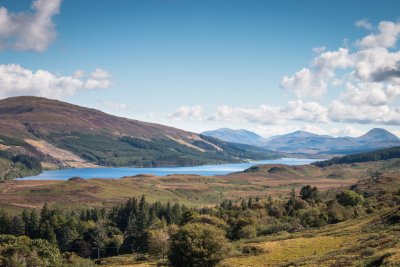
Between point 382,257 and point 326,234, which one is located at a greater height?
point 382,257

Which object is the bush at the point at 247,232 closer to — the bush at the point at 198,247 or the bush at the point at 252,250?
the bush at the point at 252,250

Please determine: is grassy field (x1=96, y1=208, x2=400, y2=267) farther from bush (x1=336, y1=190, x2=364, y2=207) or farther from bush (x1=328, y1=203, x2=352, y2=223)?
bush (x1=336, y1=190, x2=364, y2=207)

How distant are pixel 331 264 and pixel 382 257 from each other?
964 centimetres

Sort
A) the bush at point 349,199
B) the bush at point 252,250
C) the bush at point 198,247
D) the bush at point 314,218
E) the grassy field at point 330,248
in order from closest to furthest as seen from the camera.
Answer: the grassy field at point 330,248 → the bush at point 198,247 → the bush at point 252,250 → the bush at point 314,218 → the bush at point 349,199

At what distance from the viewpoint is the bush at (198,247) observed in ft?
219

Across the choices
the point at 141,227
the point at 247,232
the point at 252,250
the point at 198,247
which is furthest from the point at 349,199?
the point at 198,247

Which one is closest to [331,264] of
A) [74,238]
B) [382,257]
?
[382,257]

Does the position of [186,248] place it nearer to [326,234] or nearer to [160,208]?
[326,234]

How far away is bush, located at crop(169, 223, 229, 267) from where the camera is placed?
66812mm

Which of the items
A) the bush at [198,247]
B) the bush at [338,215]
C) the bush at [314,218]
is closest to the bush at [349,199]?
the bush at [338,215]

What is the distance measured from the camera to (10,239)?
362 ft

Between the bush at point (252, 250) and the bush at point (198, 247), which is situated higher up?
the bush at point (198, 247)

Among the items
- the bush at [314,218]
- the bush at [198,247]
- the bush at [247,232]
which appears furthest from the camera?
the bush at [314,218]

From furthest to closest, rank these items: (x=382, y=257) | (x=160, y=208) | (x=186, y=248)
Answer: (x=160, y=208)
(x=186, y=248)
(x=382, y=257)
